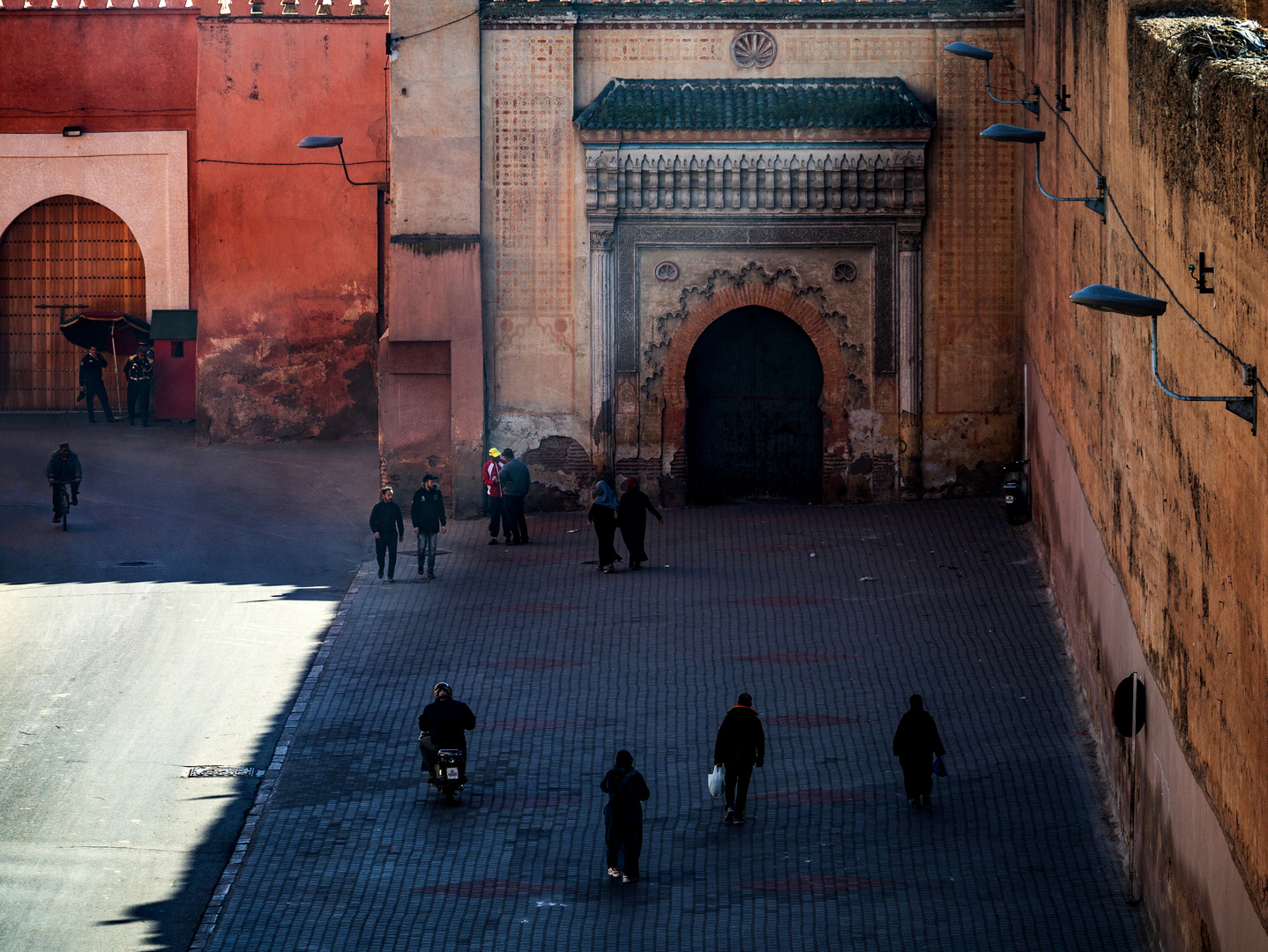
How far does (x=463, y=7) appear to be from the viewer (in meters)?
20.8

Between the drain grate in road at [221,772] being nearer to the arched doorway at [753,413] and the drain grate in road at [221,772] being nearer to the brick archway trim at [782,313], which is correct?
the brick archway trim at [782,313]

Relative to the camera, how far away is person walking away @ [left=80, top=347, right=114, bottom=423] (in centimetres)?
2681

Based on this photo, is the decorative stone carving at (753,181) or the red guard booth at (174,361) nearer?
the decorative stone carving at (753,181)

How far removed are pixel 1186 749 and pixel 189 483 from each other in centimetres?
1620

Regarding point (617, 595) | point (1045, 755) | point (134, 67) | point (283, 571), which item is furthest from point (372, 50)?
point (1045, 755)

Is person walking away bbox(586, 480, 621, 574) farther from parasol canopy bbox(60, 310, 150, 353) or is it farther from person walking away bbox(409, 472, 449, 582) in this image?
parasol canopy bbox(60, 310, 150, 353)

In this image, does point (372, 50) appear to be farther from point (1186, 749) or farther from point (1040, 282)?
point (1186, 749)

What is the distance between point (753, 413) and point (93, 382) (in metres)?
11.2

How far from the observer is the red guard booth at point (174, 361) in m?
27.2

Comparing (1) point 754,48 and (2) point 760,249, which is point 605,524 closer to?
(2) point 760,249

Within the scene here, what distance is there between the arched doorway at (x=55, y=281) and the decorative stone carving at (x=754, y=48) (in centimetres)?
1152

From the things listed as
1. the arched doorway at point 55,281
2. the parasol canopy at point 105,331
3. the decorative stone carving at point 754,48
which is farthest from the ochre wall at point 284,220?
the decorative stone carving at point 754,48

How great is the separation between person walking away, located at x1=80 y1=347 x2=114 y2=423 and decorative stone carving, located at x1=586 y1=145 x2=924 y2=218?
9.87m

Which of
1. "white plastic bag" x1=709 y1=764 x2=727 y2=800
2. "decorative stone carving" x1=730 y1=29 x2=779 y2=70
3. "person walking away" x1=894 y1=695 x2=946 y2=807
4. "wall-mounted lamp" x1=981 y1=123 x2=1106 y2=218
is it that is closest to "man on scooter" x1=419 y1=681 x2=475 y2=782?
"white plastic bag" x1=709 y1=764 x2=727 y2=800
